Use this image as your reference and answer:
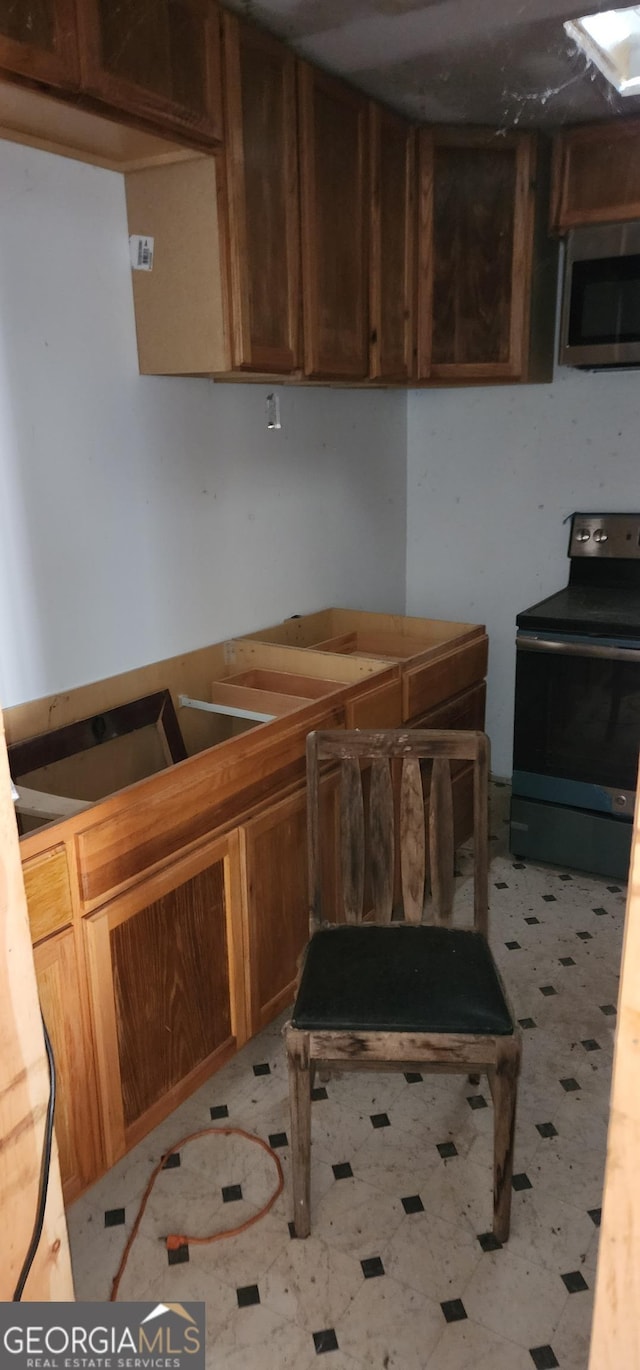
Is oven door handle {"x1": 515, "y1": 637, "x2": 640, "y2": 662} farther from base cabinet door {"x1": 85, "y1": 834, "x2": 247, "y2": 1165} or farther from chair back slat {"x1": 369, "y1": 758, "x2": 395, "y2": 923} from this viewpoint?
base cabinet door {"x1": 85, "y1": 834, "x2": 247, "y2": 1165}

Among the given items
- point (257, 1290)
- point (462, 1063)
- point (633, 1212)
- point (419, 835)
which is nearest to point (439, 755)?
point (419, 835)

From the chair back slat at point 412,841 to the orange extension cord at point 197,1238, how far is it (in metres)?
0.54

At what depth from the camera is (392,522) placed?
→ 11.3ft

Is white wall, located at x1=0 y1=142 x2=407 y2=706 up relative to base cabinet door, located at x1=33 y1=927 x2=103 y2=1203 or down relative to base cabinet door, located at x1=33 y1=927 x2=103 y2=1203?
up

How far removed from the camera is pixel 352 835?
186 centimetres

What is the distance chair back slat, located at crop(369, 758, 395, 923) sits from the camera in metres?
1.86

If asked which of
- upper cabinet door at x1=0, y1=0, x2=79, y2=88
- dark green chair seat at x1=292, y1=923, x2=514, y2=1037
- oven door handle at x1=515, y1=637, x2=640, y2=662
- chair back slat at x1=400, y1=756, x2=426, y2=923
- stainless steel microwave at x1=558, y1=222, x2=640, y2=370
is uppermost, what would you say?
upper cabinet door at x1=0, y1=0, x2=79, y2=88

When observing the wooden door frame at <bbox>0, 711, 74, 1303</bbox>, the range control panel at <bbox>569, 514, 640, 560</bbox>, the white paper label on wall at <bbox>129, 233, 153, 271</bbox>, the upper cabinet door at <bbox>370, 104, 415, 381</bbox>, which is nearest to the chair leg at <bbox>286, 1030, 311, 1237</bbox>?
the wooden door frame at <bbox>0, 711, 74, 1303</bbox>

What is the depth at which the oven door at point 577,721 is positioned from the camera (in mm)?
2658

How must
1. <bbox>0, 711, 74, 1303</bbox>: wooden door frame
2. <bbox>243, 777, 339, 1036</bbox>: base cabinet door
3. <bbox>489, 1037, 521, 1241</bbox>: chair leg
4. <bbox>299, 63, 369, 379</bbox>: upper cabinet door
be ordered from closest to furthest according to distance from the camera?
<bbox>0, 711, 74, 1303</bbox>: wooden door frame, <bbox>489, 1037, 521, 1241</bbox>: chair leg, <bbox>243, 777, 339, 1036</bbox>: base cabinet door, <bbox>299, 63, 369, 379</bbox>: upper cabinet door

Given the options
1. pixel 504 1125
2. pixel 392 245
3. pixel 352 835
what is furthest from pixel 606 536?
pixel 504 1125

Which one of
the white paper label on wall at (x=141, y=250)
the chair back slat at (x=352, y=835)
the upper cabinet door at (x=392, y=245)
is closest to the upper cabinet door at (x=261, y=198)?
the white paper label on wall at (x=141, y=250)

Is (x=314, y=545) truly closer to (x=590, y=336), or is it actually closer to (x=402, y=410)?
(x=402, y=410)

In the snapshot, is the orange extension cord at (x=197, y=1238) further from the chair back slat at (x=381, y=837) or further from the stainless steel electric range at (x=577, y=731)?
the stainless steel electric range at (x=577, y=731)
